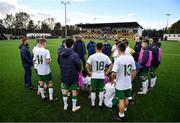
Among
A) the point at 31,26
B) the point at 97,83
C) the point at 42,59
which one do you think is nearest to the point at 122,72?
the point at 97,83

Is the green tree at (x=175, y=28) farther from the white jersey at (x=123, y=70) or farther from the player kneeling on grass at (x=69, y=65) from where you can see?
the player kneeling on grass at (x=69, y=65)

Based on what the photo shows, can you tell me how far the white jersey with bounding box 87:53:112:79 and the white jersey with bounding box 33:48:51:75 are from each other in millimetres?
1408

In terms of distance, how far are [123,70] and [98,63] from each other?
918mm

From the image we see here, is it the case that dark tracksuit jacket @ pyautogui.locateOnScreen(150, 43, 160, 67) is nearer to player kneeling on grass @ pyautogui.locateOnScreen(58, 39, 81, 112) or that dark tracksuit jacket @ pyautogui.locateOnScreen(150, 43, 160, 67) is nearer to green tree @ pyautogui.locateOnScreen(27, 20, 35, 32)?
player kneeling on grass @ pyautogui.locateOnScreen(58, 39, 81, 112)

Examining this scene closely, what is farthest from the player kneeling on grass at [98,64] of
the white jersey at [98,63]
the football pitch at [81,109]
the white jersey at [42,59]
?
the white jersey at [42,59]

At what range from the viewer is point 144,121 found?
5.07 m

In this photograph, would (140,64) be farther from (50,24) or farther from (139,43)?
(50,24)

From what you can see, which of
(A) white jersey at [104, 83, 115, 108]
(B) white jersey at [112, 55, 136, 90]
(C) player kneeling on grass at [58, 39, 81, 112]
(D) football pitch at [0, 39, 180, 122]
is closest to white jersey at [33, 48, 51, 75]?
(C) player kneeling on grass at [58, 39, 81, 112]

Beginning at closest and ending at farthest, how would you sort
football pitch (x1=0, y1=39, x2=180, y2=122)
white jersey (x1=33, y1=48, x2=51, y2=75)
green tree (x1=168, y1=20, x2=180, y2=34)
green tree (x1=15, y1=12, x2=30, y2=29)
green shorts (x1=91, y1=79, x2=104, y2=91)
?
football pitch (x1=0, y1=39, x2=180, y2=122)
green shorts (x1=91, y1=79, x2=104, y2=91)
white jersey (x1=33, y1=48, x2=51, y2=75)
green tree (x1=168, y1=20, x2=180, y2=34)
green tree (x1=15, y1=12, x2=30, y2=29)

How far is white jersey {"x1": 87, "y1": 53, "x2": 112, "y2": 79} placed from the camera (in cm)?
544

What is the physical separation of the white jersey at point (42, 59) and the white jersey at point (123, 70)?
90.3 inches

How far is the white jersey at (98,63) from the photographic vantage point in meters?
5.44

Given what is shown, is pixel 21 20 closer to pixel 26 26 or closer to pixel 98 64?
pixel 26 26

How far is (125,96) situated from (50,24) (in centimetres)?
12542
